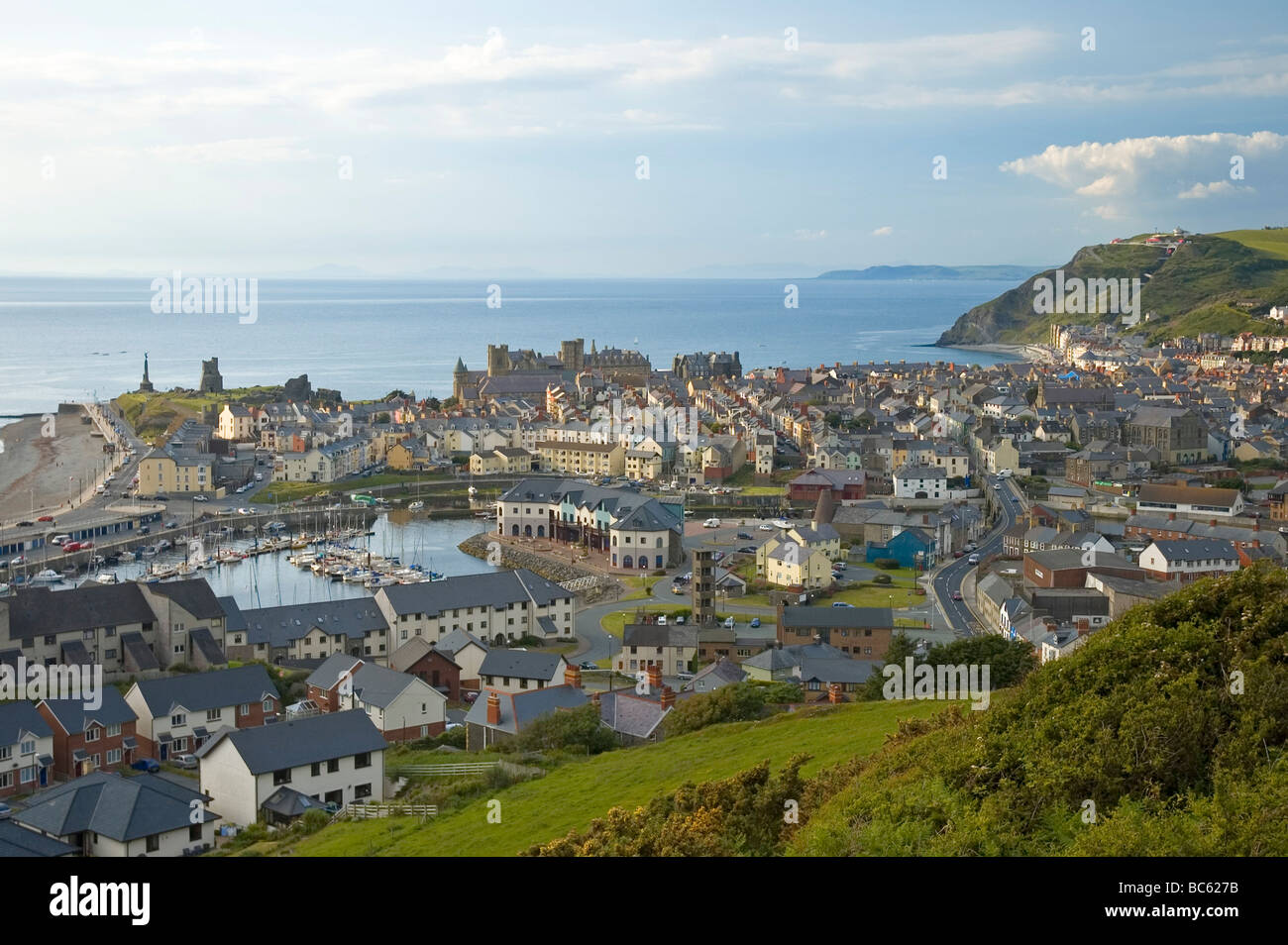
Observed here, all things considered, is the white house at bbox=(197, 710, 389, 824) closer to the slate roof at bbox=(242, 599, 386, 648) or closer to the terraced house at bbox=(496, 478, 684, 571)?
the slate roof at bbox=(242, 599, 386, 648)

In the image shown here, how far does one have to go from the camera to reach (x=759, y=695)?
1347cm

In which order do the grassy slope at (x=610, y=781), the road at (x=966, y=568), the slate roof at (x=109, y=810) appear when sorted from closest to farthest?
the grassy slope at (x=610, y=781) < the slate roof at (x=109, y=810) < the road at (x=966, y=568)

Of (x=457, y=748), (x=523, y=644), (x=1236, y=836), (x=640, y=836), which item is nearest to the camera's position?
(x=1236, y=836)

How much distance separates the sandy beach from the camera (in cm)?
3191

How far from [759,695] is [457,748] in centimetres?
314

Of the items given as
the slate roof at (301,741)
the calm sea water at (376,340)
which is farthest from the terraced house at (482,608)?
the calm sea water at (376,340)

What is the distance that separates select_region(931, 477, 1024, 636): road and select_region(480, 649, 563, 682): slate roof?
22.2ft

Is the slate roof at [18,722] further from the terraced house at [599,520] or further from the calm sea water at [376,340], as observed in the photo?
the calm sea water at [376,340]

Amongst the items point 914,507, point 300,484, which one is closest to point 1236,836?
point 914,507

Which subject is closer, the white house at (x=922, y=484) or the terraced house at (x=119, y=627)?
the terraced house at (x=119, y=627)

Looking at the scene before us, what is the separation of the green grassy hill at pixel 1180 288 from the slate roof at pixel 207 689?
5503cm

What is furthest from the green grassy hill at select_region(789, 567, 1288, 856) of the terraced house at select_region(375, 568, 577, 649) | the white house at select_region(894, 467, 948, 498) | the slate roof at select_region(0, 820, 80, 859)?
the white house at select_region(894, 467, 948, 498)

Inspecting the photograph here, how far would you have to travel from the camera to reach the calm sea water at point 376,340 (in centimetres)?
6725
